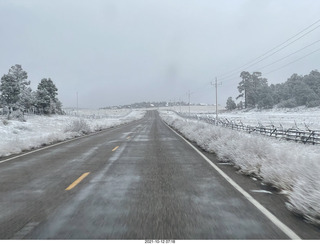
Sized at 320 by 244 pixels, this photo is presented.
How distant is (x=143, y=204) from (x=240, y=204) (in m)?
1.85

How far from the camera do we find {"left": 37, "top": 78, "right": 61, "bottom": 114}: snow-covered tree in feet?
224

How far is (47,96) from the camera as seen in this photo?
68.4 meters

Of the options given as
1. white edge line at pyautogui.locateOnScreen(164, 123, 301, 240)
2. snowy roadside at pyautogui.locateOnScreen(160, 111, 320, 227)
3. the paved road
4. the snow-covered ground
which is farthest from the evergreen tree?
white edge line at pyautogui.locateOnScreen(164, 123, 301, 240)

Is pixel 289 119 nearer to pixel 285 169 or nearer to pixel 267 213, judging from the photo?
pixel 285 169

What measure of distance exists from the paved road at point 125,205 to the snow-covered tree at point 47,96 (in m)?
64.1

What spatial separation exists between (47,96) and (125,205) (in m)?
69.2

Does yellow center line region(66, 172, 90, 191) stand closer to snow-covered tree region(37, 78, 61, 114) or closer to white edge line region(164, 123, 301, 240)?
white edge line region(164, 123, 301, 240)

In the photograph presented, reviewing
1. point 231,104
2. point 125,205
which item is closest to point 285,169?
point 125,205

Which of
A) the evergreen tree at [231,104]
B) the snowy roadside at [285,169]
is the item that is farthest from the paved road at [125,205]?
the evergreen tree at [231,104]

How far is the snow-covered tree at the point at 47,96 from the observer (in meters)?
68.2

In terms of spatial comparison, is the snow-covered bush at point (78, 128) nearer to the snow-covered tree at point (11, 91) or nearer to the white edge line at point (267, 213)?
the white edge line at point (267, 213)

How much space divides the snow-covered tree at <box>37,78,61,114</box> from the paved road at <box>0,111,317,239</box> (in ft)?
210

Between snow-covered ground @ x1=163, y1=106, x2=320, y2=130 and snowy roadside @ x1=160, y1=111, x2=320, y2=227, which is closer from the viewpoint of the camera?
snowy roadside @ x1=160, y1=111, x2=320, y2=227

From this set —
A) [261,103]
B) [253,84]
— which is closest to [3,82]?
[261,103]
